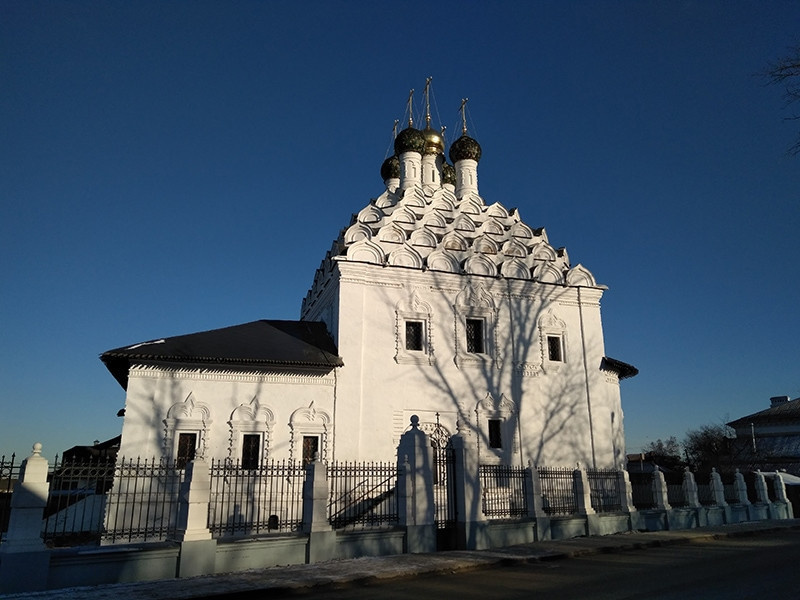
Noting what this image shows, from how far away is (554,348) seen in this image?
17641 mm

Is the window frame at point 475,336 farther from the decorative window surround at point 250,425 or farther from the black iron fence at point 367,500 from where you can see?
the decorative window surround at point 250,425

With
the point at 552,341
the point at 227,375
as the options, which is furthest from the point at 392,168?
the point at 227,375

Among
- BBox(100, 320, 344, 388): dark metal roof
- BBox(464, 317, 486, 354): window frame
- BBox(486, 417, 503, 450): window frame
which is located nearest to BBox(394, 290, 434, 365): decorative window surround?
BBox(464, 317, 486, 354): window frame

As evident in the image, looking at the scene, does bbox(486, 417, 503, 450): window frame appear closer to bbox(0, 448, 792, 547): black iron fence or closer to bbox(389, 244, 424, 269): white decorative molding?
bbox(0, 448, 792, 547): black iron fence

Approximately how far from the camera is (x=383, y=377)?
1555 centimetres

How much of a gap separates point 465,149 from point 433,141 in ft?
4.59

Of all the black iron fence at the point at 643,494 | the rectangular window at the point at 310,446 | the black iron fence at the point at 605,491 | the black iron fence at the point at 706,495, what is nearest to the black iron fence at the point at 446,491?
the black iron fence at the point at 605,491

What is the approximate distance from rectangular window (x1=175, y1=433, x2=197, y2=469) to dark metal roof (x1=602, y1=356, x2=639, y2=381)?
39.2ft

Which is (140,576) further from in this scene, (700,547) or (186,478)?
(700,547)

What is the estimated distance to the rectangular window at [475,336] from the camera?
16.8m

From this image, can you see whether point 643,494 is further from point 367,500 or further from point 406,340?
point 406,340

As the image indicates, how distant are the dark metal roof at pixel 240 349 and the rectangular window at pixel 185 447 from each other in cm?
176

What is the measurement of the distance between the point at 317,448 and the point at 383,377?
250cm

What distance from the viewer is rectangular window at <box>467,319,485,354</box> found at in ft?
55.3
